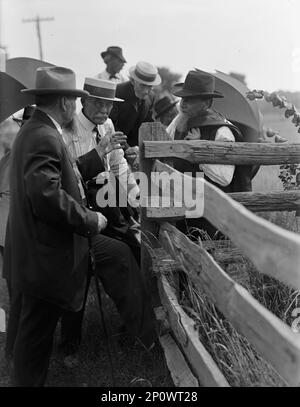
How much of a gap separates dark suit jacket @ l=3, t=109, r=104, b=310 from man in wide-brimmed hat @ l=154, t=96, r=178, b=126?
3.80 metres

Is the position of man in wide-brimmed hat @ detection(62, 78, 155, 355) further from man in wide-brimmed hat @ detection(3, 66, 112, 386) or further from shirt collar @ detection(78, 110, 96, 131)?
man in wide-brimmed hat @ detection(3, 66, 112, 386)

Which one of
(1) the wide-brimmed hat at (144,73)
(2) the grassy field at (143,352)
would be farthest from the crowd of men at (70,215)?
(1) the wide-brimmed hat at (144,73)

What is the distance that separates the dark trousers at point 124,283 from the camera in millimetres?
3746

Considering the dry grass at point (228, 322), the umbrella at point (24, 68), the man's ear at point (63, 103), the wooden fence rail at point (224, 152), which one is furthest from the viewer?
the umbrella at point (24, 68)

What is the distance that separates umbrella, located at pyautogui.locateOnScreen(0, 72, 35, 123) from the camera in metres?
4.79

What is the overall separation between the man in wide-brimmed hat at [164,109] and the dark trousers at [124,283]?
10.9 ft

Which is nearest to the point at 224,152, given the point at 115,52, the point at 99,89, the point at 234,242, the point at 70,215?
the point at 99,89

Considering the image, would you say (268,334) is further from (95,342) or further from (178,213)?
(95,342)

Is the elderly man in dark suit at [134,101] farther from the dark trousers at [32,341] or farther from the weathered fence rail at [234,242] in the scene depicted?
the dark trousers at [32,341]

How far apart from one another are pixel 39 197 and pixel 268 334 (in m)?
1.47

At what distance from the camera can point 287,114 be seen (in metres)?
5.61
